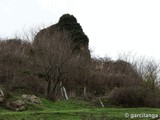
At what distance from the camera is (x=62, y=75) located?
1055 inches

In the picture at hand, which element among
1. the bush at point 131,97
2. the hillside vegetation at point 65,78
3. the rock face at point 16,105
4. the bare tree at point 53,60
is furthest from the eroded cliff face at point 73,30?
the rock face at point 16,105

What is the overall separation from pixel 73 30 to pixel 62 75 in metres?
8.91

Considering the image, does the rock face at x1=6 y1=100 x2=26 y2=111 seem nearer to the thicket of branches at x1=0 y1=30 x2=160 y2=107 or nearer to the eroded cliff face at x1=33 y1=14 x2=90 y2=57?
the thicket of branches at x1=0 y1=30 x2=160 y2=107

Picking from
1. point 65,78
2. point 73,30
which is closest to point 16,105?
point 65,78

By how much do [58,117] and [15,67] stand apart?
12.1 meters

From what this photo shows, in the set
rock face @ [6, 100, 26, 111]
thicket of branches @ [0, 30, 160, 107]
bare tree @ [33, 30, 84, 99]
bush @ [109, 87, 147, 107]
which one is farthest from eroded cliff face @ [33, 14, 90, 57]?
rock face @ [6, 100, 26, 111]

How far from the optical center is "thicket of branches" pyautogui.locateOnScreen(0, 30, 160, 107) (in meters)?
25.5

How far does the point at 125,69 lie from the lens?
3888cm

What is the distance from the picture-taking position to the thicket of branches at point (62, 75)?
25453 millimetres

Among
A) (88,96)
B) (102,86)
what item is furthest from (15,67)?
(102,86)

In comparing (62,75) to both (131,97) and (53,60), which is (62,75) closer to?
(53,60)

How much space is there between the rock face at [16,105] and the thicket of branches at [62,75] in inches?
224

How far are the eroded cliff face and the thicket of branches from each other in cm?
61

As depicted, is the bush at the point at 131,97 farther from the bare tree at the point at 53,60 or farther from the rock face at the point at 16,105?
the rock face at the point at 16,105
